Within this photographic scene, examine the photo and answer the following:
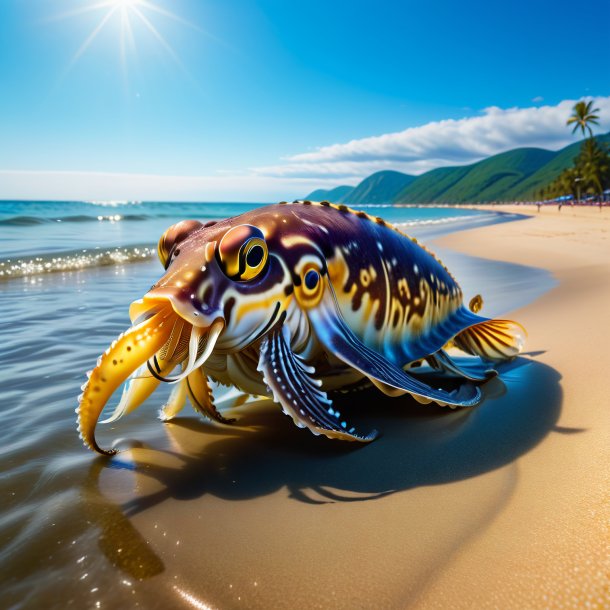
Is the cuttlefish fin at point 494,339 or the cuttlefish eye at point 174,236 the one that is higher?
the cuttlefish eye at point 174,236

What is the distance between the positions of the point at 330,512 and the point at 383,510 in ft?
0.66

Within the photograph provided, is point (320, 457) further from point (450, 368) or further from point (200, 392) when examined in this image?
point (450, 368)

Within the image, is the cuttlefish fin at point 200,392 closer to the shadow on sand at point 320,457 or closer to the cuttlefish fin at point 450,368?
the shadow on sand at point 320,457

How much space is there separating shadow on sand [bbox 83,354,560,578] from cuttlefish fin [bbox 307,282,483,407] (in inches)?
9.9

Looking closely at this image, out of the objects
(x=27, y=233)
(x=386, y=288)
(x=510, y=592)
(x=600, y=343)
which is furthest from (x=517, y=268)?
(x=27, y=233)

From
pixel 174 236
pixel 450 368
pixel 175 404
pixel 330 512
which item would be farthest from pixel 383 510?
pixel 174 236

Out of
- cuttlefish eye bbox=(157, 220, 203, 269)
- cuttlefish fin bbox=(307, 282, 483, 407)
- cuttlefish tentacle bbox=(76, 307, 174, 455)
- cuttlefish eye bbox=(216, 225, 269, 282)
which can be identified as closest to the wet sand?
cuttlefish fin bbox=(307, 282, 483, 407)

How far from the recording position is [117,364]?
188 centimetres

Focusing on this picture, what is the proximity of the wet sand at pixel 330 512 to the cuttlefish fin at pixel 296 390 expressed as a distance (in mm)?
206

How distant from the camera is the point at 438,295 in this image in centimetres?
329

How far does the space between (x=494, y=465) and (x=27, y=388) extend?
3.06m

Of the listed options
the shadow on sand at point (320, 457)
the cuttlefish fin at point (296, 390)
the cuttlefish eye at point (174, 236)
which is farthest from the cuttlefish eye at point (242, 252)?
the shadow on sand at point (320, 457)

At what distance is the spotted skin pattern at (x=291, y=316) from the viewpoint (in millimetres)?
2047

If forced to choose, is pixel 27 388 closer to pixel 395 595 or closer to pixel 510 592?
pixel 395 595
